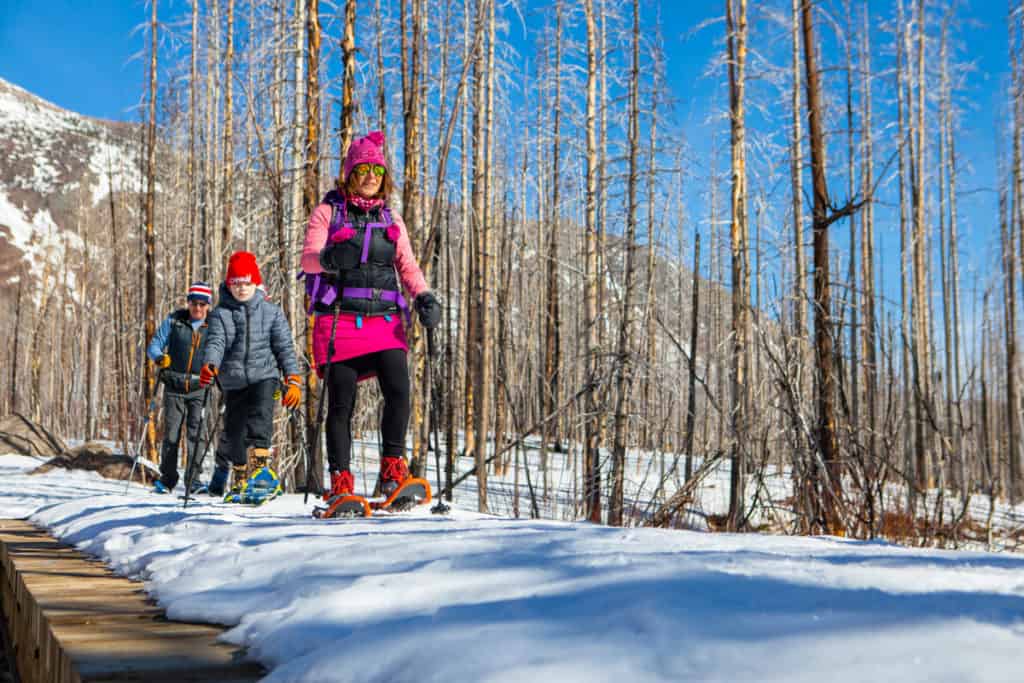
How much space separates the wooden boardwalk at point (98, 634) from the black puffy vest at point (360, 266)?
1722 millimetres

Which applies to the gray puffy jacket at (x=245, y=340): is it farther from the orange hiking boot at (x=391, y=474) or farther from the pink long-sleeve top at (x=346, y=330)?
the orange hiking boot at (x=391, y=474)

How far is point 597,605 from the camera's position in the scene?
1493 millimetres

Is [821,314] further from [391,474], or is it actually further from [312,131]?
[312,131]

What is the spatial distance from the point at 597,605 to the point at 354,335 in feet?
9.89

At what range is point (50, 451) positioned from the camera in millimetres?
14211

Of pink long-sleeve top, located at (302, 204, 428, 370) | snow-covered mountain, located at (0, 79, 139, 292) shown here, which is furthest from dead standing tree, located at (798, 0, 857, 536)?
snow-covered mountain, located at (0, 79, 139, 292)

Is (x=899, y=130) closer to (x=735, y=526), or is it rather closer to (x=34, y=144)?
(x=735, y=526)

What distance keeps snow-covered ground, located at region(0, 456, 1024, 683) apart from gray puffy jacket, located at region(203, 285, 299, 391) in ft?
10.6

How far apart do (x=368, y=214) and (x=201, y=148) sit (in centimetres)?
1463

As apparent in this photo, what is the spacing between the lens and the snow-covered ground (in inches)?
45.8

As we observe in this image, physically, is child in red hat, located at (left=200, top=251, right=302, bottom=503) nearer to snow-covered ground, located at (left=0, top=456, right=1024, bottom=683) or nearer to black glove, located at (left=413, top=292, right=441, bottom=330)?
black glove, located at (left=413, top=292, right=441, bottom=330)

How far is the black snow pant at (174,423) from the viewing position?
7.68 m

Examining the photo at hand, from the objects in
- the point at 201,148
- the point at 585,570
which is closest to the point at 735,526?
the point at 585,570

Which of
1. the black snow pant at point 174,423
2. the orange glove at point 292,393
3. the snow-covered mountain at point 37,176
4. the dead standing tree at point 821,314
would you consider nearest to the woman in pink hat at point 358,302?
the orange glove at point 292,393
